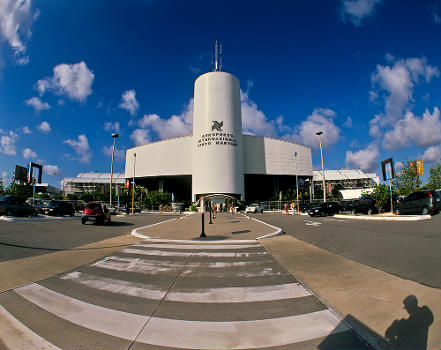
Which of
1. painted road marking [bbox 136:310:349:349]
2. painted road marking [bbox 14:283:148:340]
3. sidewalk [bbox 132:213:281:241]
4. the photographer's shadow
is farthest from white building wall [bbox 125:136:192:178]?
the photographer's shadow

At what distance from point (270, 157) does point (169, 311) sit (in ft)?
220

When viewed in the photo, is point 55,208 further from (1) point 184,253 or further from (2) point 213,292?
(2) point 213,292

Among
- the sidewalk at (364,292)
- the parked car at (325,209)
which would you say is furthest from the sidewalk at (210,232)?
the parked car at (325,209)

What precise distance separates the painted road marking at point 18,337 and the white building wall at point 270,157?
209 ft

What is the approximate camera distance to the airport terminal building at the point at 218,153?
58.8m

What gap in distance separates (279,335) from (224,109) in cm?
6154

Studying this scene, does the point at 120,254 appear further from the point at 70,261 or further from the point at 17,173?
the point at 17,173

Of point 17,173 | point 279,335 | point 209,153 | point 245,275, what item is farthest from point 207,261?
point 209,153

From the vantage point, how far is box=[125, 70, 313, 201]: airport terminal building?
5884 cm

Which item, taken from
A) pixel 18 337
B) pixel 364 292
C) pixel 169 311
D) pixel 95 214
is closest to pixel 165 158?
pixel 95 214

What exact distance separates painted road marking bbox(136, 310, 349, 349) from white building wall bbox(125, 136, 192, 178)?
6348 centimetres

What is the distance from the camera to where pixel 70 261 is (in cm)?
596

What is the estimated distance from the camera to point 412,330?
252cm

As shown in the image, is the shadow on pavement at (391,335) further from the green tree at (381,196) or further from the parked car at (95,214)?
the green tree at (381,196)
